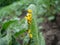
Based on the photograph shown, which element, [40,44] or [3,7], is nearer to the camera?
[40,44]

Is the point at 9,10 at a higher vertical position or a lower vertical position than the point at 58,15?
higher

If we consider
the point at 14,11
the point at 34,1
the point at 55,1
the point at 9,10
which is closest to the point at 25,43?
the point at 34,1

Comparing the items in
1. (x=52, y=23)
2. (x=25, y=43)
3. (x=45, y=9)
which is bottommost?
(x=52, y=23)

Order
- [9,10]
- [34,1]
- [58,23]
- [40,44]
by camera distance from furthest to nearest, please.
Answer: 1. [58,23]
2. [9,10]
3. [34,1]
4. [40,44]

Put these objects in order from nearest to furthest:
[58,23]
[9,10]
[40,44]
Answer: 1. [40,44]
2. [9,10]
3. [58,23]

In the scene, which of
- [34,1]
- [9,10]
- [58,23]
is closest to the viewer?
[34,1]

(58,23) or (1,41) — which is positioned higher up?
(1,41)

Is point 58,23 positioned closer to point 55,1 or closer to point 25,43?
point 55,1

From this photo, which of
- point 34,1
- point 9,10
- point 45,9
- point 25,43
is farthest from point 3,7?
point 25,43

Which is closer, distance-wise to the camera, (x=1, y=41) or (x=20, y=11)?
(x=1, y=41)

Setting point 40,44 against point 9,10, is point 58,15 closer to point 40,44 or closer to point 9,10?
point 9,10
